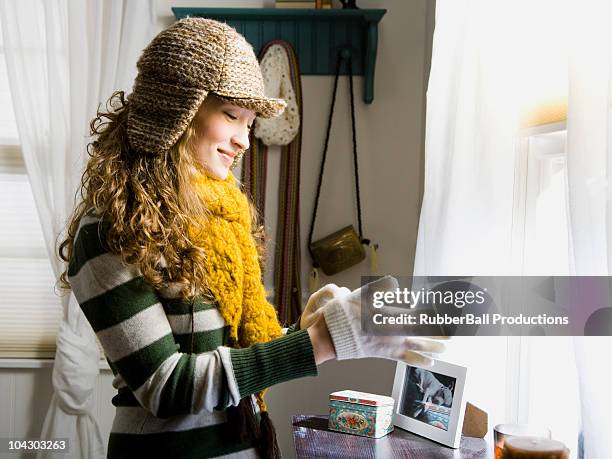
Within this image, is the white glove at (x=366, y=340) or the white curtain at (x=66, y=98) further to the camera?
the white curtain at (x=66, y=98)

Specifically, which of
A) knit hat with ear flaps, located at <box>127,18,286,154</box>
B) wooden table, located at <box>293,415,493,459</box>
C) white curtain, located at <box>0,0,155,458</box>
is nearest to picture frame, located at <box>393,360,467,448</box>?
wooden table, located at <box>293,415,493,459</box>

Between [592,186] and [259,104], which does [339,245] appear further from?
[592,186]

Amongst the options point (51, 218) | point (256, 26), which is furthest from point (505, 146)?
point (51, 218)

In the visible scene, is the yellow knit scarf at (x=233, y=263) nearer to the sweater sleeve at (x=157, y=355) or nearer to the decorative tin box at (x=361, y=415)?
the sweater sleeve at (x=157, y=355)

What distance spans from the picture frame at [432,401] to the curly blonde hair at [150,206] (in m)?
0.52

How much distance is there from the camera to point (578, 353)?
36.2 inches

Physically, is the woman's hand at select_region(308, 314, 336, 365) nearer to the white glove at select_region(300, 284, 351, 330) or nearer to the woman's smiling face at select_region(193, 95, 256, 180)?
the white glove at select_region(300, 284, 351, 330)

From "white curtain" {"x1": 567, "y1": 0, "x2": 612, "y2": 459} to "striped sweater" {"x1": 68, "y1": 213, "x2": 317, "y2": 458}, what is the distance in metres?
0.37

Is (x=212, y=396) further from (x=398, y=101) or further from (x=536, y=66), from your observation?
(x=398, y=101)

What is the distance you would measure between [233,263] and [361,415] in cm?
46

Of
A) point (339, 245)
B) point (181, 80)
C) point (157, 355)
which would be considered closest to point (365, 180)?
point (339, 245)

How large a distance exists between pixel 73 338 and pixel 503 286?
1.39 m

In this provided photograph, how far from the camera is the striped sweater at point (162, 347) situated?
985mm

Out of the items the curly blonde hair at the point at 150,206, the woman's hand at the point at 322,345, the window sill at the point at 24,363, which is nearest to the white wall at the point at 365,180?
the window sill at the point at 24,363
